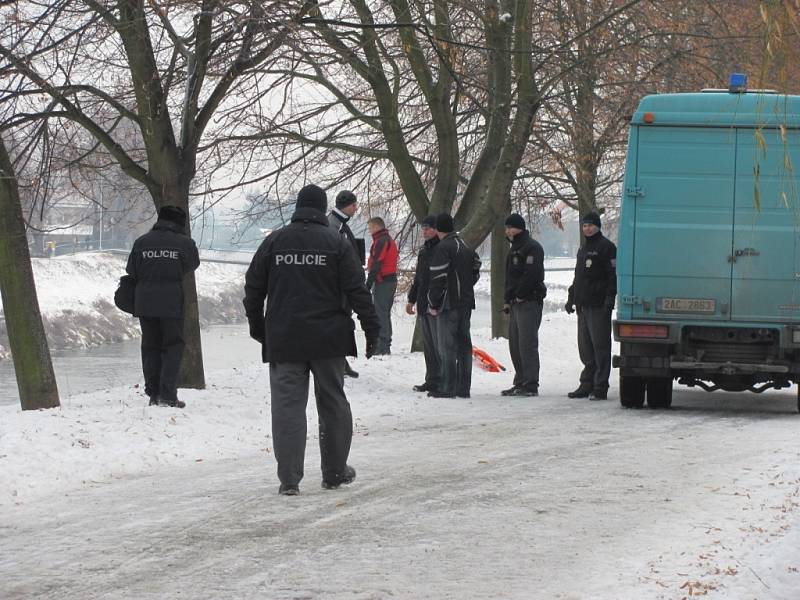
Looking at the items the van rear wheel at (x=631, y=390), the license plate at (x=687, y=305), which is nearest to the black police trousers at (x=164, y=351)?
the van rear wheel at (x=631, y=390)

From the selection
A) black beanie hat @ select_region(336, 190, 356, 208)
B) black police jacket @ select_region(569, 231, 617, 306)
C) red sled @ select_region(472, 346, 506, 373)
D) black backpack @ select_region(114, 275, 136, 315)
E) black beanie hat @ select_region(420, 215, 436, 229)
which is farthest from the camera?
red sled @ select_region(472, 346, 506, 373)

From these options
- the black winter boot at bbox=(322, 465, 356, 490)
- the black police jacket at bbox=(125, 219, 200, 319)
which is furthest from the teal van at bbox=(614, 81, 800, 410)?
the black winter boot at bbox=(322, 465, 356, 490)

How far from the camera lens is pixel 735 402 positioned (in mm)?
14430

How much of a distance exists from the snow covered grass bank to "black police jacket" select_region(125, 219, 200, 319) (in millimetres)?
25979

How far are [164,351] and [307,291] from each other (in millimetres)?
4231

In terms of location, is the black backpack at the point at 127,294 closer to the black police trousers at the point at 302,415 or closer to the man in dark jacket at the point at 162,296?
the man in dark jacket at the point at 162,296

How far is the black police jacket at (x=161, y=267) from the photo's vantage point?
37.5 ft

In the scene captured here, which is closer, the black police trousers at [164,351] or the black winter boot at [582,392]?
the black police trousers at [164,351]

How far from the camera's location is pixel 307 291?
772cm

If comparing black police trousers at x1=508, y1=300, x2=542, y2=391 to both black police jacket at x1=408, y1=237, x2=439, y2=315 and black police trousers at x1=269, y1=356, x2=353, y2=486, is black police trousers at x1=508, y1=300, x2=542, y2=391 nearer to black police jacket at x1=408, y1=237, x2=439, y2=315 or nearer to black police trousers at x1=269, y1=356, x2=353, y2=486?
black police jacket at x1=408, y1=237, x2=439, y2=315

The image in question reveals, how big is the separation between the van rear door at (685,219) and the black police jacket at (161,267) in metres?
4.41

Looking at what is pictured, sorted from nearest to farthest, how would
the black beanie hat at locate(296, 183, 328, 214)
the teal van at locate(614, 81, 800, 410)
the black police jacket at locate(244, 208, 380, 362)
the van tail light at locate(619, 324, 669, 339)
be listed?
the black police jacket at locate(244, 208, 380, 362) < the black beanie hat at locate(296, 183, 328, 214) < the teal van at locate(614, 81, 800, 410) < the van tail light at locate(619, 324, 669, 339)

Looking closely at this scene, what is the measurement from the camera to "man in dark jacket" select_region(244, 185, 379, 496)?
304 inches

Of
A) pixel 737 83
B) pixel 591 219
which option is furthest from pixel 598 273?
pixel 737 83
